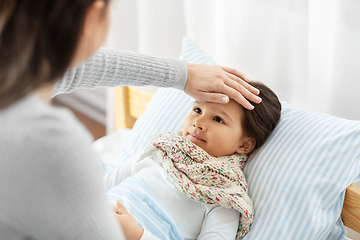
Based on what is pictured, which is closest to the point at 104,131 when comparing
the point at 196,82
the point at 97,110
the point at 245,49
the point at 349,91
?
the point at 97,110

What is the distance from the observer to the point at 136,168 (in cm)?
113

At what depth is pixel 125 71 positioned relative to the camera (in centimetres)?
106

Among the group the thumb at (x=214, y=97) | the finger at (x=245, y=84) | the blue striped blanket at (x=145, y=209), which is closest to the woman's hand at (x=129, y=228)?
the blue striped blanket at (x=145, y=209)

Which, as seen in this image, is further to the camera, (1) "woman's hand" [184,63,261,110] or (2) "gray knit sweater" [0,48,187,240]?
(1) "woman's hand" [184,63,261,110]

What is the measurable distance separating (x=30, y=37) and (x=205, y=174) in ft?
2.24

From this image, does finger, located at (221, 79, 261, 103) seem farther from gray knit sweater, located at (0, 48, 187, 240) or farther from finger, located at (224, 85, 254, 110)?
gray knit sweater, located at (0, 48, 187, 240)

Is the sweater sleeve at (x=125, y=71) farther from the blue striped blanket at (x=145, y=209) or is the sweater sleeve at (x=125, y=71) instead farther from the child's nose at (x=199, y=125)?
the blue striped blanket at (x=145, y=209)

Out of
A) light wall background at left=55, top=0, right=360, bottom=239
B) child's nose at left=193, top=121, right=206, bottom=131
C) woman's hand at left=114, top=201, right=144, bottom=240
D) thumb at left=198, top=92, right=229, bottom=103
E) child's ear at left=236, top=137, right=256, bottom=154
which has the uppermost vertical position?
light wall background at left=55, top=0, right=360, bottom=239

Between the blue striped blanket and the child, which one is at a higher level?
the child

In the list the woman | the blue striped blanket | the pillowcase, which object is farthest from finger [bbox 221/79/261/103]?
the woman

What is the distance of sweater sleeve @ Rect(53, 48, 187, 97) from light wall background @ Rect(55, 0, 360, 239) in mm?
297

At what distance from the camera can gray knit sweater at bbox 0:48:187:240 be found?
1.47ft

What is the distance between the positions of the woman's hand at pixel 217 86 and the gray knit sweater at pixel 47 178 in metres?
0.61

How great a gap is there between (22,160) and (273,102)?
864mm
